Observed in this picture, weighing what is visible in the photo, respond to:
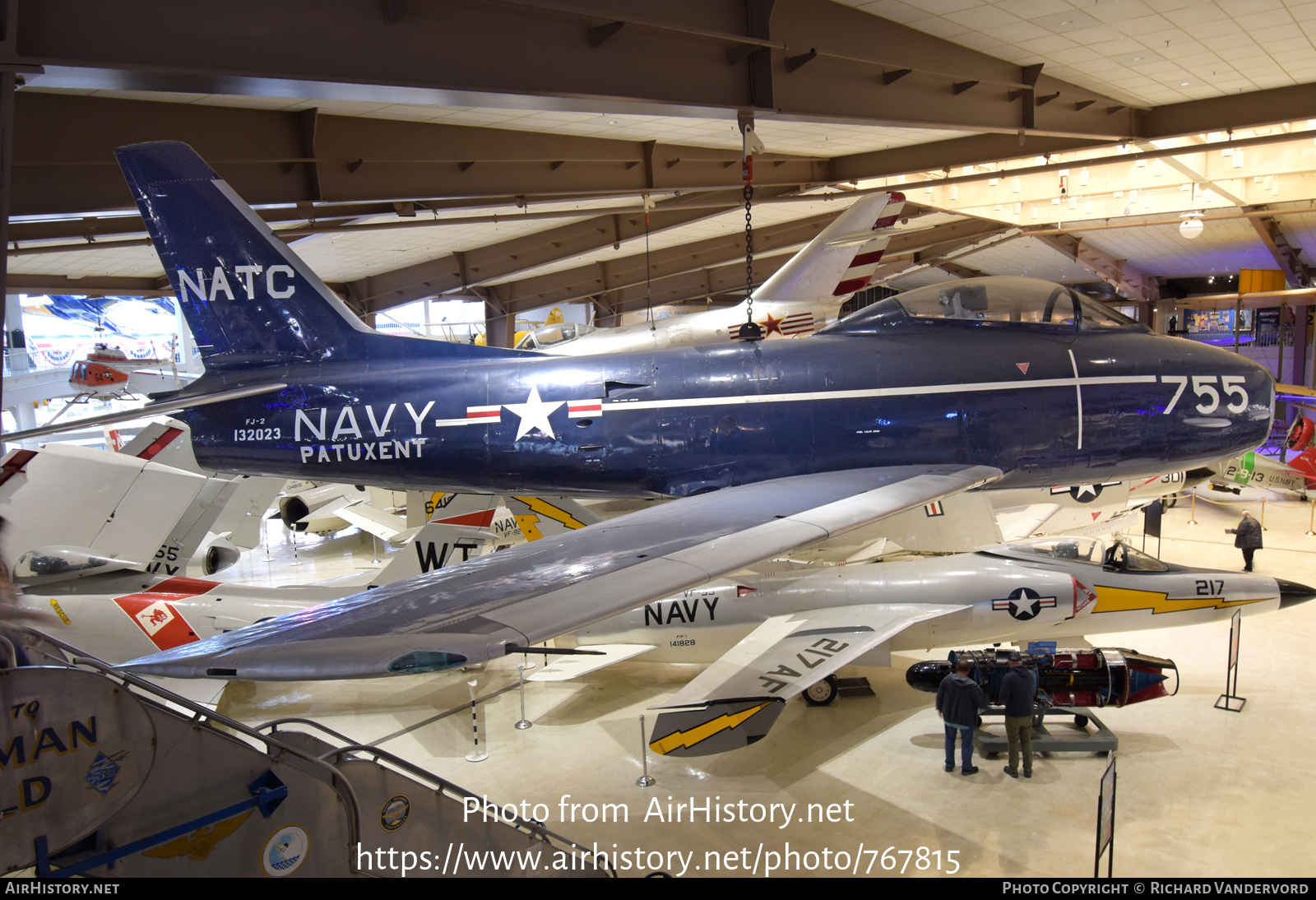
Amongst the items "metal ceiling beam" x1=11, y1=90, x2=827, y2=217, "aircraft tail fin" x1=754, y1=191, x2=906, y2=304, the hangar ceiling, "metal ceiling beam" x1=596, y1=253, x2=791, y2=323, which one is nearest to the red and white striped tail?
"aircraft tail fin" x1=754, y1=191, x2=906, y2=304

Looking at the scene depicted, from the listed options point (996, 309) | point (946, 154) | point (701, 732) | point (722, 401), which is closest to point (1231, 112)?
point (946, 154)

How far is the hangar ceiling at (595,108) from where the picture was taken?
4.70m

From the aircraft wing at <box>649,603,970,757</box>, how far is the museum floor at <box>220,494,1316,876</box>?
2.55 ft

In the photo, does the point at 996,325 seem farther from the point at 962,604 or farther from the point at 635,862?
the point at 635,862

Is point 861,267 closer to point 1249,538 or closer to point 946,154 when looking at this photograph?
point 946,154

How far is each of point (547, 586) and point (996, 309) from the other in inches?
179

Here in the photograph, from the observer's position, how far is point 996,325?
19.7ft

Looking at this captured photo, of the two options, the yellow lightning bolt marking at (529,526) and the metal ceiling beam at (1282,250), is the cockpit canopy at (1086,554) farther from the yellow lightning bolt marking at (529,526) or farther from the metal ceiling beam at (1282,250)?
the metal ceiling beam at (1282,250)

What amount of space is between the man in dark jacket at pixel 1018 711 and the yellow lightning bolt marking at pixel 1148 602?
2277mm

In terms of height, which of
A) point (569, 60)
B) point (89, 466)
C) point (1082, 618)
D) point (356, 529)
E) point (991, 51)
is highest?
point (991, 51)

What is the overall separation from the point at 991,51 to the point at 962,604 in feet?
19.4

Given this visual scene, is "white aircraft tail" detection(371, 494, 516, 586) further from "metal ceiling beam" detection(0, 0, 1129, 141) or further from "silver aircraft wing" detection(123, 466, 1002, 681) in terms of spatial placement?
"metal ceiling beam" detection(0, 0, 1129, 141)

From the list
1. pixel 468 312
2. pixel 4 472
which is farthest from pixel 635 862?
pixel 468 312

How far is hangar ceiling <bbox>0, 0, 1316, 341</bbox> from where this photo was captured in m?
4.70
